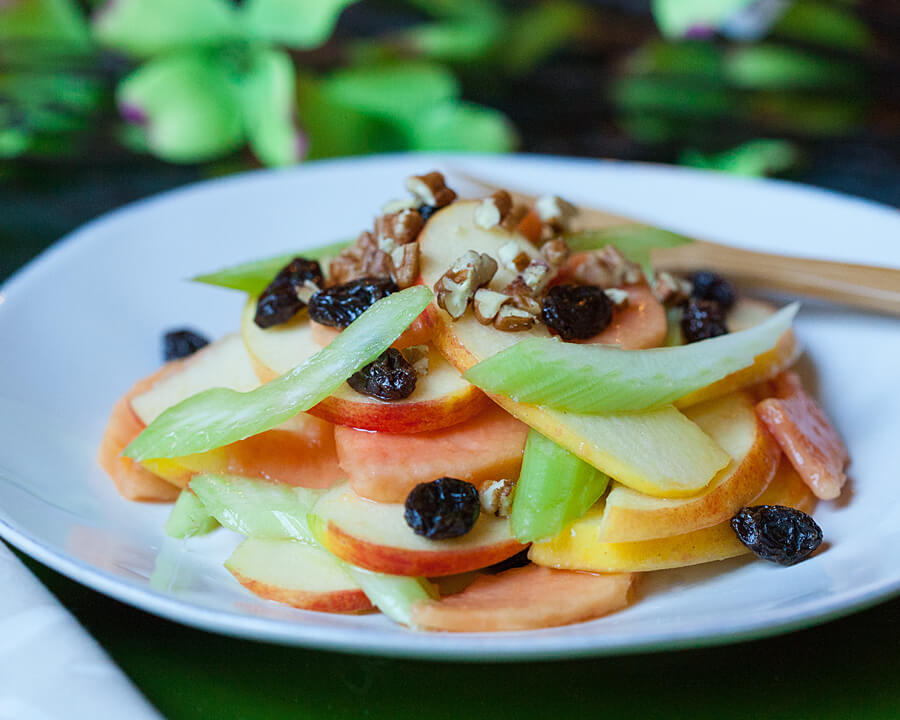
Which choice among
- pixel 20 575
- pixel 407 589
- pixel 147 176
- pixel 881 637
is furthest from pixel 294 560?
pixel 147 176

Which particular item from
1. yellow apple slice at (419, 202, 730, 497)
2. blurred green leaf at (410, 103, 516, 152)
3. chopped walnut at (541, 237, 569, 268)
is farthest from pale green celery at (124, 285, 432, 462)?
blurred green leaf at (410, 103, 516, 152)

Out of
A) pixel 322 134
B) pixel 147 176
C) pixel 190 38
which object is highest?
pixel 190 38

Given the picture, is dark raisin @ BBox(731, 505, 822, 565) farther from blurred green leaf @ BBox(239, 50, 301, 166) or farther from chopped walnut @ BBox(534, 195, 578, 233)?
blurred green leaf @ BBox(239, 50, 301, 166)

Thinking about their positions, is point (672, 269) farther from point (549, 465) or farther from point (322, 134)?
point (322, 134)

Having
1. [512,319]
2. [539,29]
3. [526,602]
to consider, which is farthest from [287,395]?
[539,29]

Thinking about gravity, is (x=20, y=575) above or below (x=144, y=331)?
above

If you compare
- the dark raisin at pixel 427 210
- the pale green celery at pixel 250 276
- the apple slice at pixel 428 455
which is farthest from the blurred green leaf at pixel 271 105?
the apple slice at pixel 428 455

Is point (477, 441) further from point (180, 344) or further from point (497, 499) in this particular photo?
point (180, 344)

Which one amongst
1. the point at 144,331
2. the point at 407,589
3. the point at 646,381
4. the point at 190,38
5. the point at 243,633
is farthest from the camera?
the point at 190,38
